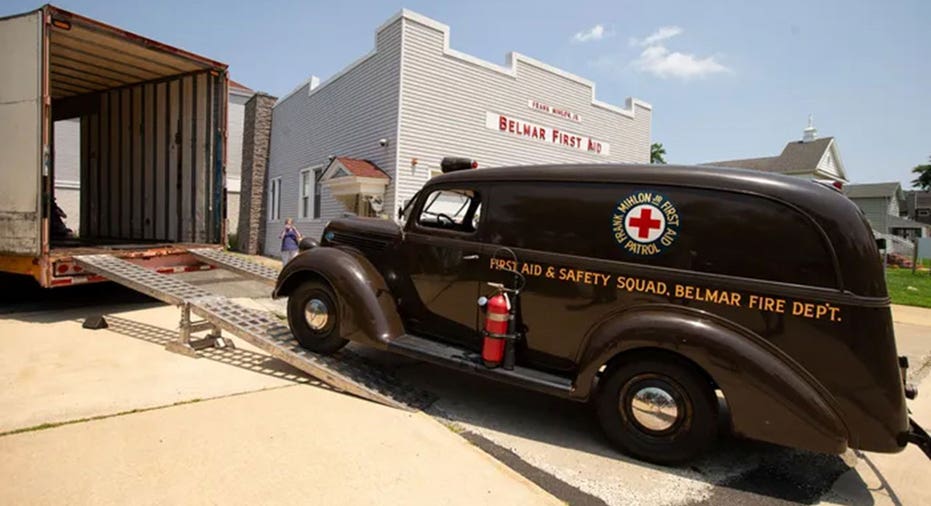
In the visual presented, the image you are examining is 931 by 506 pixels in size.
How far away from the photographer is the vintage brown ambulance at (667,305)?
2850 mm

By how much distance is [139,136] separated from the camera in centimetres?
889

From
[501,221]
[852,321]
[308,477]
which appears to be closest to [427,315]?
[501,221]

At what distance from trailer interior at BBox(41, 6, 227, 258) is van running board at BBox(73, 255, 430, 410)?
3.81 ft

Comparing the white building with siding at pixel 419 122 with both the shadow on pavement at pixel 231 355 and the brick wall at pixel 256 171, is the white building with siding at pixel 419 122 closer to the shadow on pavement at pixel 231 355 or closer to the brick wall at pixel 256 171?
the brick wall at pixel 256 171

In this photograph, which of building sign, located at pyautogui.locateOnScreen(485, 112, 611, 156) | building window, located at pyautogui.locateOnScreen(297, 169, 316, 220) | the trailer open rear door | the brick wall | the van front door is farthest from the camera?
the brick wall

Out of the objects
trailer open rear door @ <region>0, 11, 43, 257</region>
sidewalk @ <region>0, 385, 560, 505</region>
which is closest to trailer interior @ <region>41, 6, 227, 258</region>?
trailer open rear door @ <region>0, 11, 43, 257</region>

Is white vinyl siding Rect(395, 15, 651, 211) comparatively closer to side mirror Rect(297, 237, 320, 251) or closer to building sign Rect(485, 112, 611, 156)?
building sign Rect(485, 112, 611, 156)

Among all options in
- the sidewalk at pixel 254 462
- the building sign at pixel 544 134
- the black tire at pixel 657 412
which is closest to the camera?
the sidewalk at pixel 254 462

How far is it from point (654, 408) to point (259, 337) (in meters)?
3.41

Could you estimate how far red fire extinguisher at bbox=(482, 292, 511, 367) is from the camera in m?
3.58

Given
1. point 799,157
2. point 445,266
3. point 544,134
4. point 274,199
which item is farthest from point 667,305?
point 799,157

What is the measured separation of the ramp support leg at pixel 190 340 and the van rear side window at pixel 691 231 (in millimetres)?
3411

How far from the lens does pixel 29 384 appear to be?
13.4ft

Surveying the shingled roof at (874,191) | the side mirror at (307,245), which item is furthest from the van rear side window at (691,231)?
the shingled roof at (874,191)
